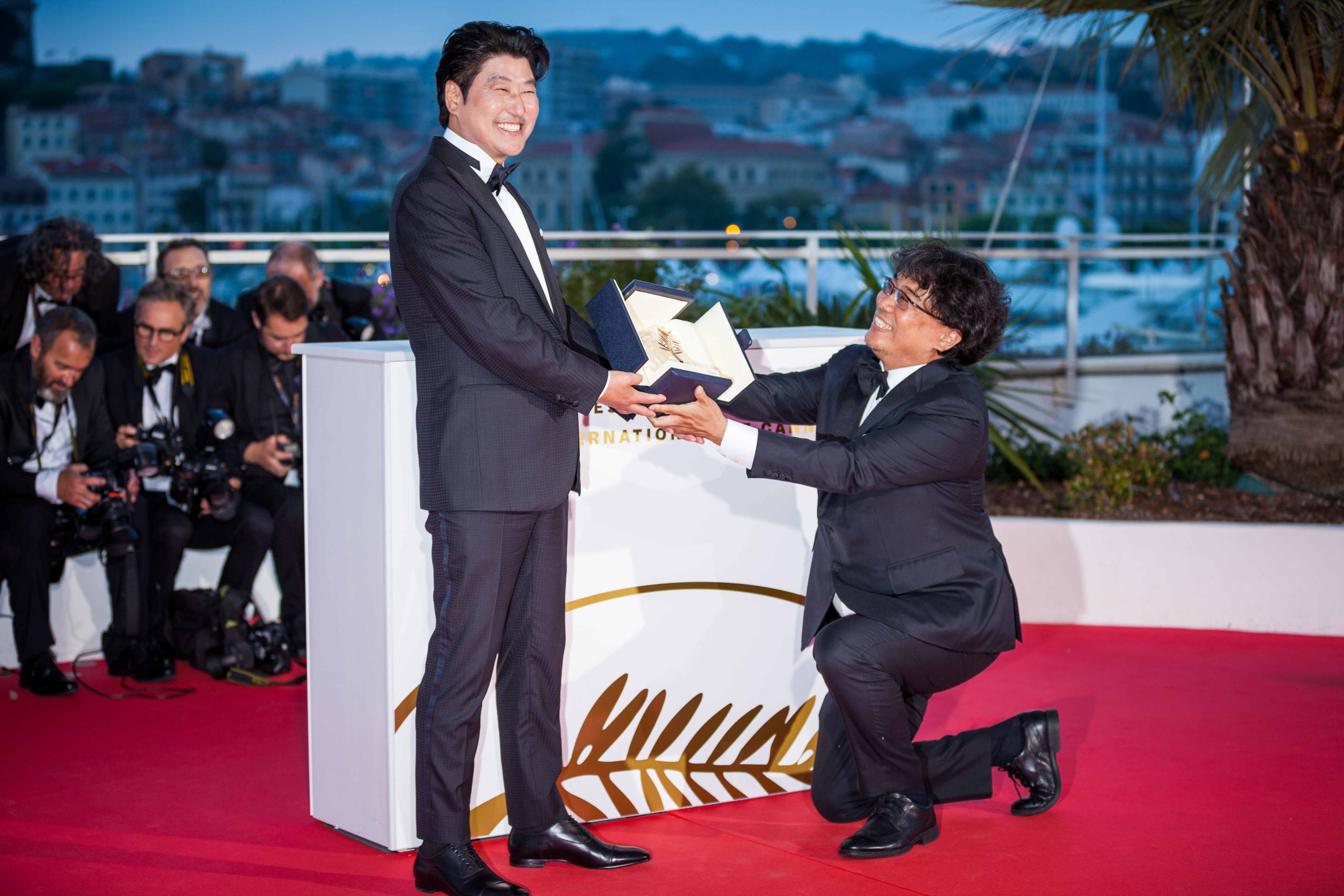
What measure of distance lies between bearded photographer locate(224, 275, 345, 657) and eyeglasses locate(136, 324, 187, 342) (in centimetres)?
18

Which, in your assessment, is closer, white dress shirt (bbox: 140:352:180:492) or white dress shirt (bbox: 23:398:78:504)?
white dress shirt (bbox: 23:398:78:504)

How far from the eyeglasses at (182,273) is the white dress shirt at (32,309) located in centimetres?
47

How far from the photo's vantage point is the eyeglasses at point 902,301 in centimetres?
271

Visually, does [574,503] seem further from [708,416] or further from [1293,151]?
[1293,151]

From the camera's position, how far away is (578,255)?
7121 mm

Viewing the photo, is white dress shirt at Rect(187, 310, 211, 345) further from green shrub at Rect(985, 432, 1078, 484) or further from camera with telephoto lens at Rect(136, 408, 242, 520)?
green shrub at Rect(985, 432, 1078, 484)

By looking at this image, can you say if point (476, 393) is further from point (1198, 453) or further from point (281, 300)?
point (1198, 453)

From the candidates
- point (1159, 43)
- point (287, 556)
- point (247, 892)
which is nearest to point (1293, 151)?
point (1159, 43)

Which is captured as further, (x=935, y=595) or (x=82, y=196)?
(x=82, y=196)

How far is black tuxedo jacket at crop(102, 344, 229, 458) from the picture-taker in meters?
4.39

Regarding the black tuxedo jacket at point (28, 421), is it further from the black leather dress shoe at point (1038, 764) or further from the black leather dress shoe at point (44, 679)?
the black leather dress shoe at point (1038, 764)

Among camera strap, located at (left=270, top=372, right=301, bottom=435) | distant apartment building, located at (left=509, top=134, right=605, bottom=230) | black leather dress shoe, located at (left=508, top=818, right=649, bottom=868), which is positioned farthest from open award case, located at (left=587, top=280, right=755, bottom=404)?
distant apartment building, located at (left=509, top=134, right=605, bottom=230)

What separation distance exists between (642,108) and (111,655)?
81546 millimetres

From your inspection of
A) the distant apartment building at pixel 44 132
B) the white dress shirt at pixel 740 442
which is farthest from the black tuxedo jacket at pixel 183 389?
the distant apartment building at pixel 44 132
